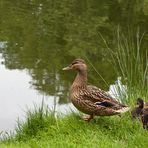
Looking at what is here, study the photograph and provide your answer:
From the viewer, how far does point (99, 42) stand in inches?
945

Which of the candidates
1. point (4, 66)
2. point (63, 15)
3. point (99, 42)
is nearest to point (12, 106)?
point (4, 66)

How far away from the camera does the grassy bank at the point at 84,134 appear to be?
283 inches

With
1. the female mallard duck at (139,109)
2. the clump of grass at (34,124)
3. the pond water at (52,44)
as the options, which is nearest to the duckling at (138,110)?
the female mallard duck at (139,109)

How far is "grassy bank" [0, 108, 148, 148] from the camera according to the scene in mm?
7180

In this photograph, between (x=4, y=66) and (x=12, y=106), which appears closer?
(x=12, y=106)

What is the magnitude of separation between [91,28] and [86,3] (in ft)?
23.5

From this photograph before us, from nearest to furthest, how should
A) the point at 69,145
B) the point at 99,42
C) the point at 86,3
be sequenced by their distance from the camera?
the point at 69,145 → the point at 99,42 → the point at 86,3

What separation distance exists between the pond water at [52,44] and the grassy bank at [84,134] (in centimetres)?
306

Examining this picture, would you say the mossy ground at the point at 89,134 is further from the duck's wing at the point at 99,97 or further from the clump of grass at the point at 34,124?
the duck's wing at the point at 99,97

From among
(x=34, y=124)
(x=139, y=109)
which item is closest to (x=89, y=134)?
(x=139, y=109)

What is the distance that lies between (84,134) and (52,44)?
15309mm

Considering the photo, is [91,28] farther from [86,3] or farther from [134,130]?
[134,130]

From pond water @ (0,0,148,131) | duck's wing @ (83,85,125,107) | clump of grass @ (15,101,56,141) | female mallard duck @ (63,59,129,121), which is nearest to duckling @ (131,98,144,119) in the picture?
female mallard duck @ (63,59,129,121)

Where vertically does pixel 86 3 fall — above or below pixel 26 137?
above
